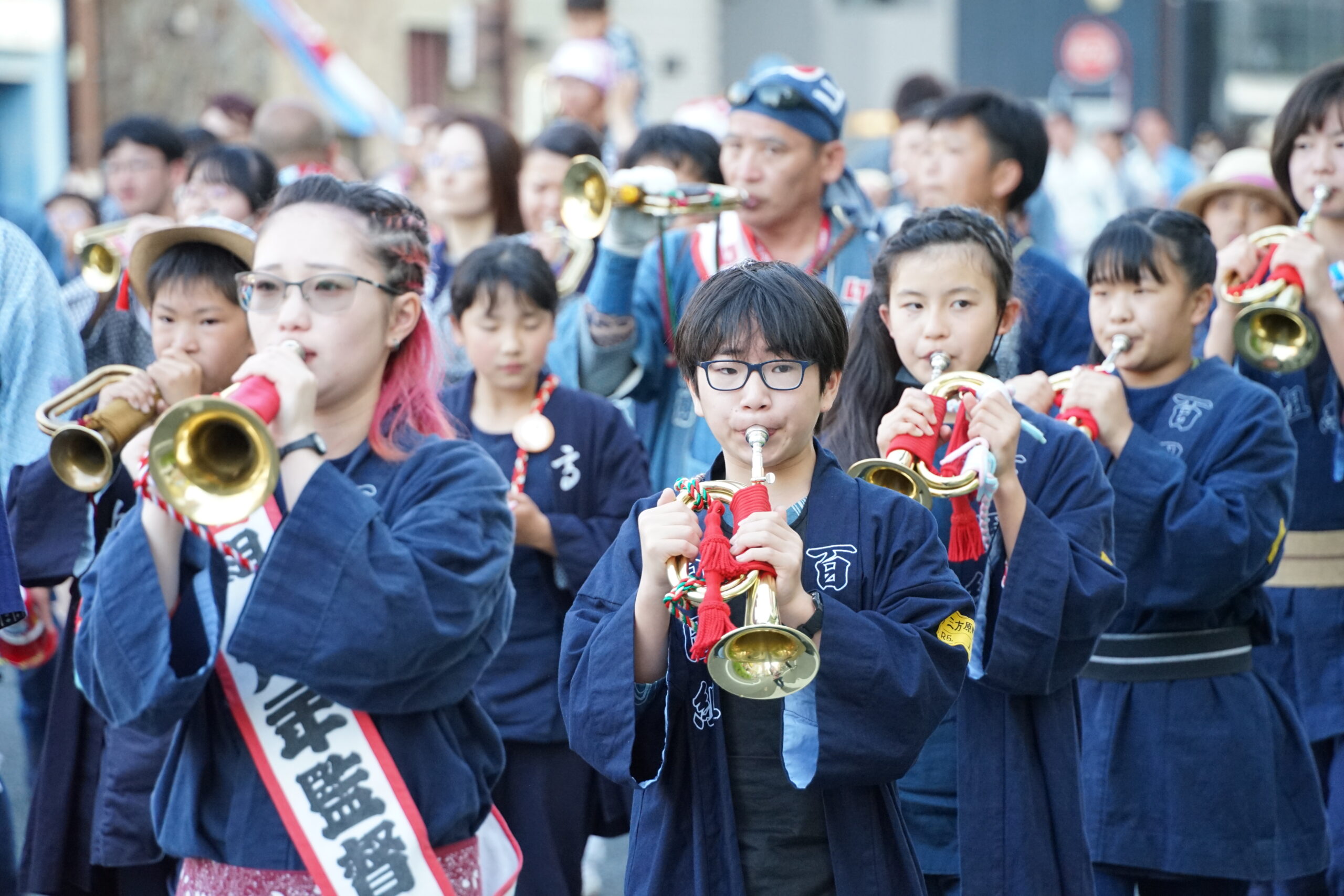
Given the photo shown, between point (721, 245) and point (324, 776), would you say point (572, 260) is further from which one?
point (324, 776)

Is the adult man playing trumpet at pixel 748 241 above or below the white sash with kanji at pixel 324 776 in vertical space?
above

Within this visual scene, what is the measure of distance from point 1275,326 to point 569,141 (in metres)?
2.91

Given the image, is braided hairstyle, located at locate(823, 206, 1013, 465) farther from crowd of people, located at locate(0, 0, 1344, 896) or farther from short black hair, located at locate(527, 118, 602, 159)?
short black hair, located at locate(527, 118, 602, 159)

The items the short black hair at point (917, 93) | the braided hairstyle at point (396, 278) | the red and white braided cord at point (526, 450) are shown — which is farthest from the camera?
the short black hair at point (917, 93)

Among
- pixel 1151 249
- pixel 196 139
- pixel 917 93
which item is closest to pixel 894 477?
pixel 1151 249

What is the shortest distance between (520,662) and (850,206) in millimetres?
1867

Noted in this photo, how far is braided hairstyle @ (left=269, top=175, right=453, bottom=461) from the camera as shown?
298cm

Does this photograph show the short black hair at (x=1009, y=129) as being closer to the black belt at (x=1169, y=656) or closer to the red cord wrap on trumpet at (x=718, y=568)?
the black belt at (x=1169, y=656)

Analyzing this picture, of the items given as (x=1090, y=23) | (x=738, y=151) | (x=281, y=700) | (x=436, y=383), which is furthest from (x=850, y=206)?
(x=1090, y=23)

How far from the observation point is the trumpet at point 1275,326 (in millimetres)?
4445

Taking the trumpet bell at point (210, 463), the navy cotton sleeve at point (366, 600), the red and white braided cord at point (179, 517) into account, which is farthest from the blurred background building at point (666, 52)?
the trumpet bell at point (210, 463)

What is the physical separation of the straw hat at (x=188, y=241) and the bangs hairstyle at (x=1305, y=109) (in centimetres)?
300

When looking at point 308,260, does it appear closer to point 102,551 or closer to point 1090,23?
point 102,551

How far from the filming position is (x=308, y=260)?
2.89m
